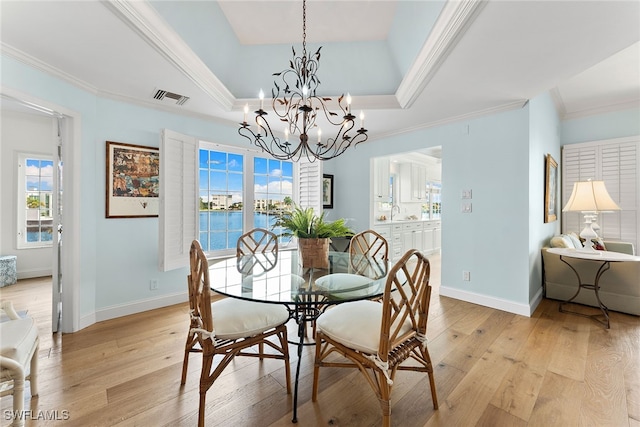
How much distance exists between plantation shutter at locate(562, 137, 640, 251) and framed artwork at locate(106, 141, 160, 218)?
601 cm

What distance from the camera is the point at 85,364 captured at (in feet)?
6.72

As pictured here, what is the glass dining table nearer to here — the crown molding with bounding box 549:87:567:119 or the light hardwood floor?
the light hardwood floor

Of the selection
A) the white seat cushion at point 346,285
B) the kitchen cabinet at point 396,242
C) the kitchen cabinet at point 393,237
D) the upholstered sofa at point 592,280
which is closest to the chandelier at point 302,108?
the white seat cushion at point 346,285

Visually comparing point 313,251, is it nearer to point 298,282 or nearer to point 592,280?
point 298,282

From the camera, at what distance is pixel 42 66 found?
2.24 m

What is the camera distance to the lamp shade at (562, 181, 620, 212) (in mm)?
2965

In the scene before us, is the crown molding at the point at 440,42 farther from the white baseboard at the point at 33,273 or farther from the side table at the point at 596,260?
the white baseboard at the point at 33,273

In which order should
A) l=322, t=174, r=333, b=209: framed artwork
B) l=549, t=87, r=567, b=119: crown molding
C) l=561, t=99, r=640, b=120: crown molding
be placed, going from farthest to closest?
l=322, t=174, r=333, b=209: framed artwork, l=561, t=99, r=640, b=120: crown molding, l=549, t=87, r=567, b=119: crown molding

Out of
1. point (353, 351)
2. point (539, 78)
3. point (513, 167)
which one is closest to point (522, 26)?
point (539, 78)

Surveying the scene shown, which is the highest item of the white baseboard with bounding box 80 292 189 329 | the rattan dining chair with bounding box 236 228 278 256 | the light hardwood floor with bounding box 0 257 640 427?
the rattan dining chair with bounding box 236 228 278 256

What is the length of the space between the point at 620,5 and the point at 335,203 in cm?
394

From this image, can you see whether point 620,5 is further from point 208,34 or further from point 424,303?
point 208,34

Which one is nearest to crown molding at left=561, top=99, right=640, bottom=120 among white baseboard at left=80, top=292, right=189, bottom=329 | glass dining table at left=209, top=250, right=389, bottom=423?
glass dining table at left=209, top=250, right=389, bottom=423

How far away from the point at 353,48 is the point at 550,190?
10.5 ft
